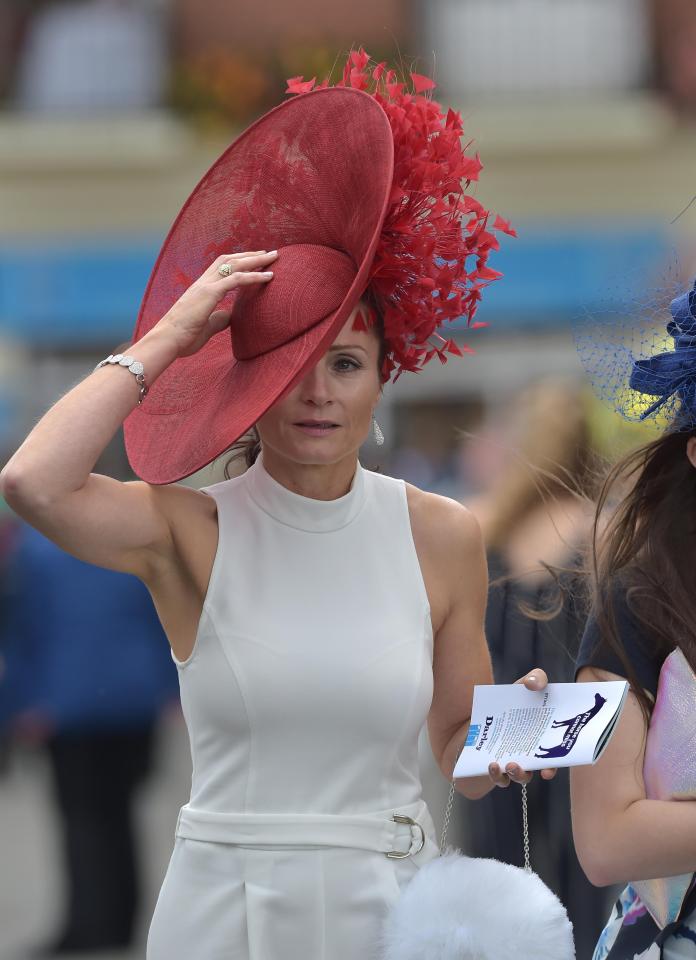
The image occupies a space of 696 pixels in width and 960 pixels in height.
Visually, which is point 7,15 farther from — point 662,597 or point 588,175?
point 662,597

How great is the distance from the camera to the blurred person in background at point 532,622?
467 centimetres

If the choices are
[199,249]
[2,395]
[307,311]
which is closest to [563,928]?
[307,311]

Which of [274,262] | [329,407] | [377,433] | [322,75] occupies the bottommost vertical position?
[322,75]

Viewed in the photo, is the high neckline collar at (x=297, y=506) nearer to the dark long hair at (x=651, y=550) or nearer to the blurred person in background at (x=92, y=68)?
the dark long hair at (x=651, y=550)

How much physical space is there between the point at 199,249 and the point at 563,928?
134cm

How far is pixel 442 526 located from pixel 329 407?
0.38 metres

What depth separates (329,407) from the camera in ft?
9.37

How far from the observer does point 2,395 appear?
55.5 ft

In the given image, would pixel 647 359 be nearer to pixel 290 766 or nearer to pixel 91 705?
pixel 290 766

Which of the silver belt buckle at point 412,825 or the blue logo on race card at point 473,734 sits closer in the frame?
the blue logo on race card at point 473,734

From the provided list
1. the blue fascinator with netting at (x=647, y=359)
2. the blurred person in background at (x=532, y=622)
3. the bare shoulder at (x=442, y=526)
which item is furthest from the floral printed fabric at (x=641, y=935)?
the blurred person in background at (x=532, y=622)

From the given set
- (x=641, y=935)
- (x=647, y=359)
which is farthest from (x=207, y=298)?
(x=641, y=935)

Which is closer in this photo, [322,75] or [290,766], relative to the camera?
[290,766]

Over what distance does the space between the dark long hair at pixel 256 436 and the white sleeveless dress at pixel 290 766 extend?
0.32m
